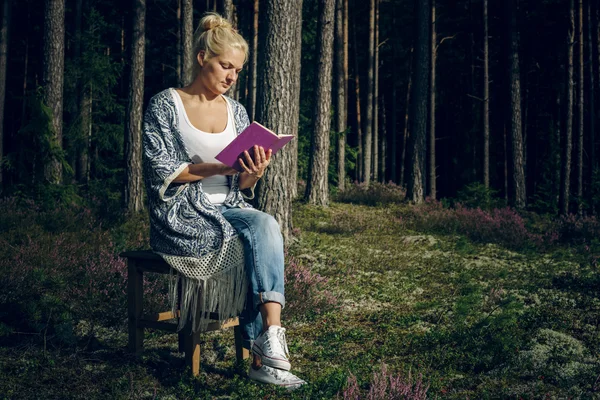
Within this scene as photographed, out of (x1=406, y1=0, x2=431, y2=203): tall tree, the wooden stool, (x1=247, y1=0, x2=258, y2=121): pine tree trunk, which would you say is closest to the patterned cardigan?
the wooden stool

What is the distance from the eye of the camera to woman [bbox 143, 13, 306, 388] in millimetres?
3918

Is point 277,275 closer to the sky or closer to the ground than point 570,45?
closer to the ground

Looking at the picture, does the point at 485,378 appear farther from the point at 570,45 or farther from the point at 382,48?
the point at 382,48

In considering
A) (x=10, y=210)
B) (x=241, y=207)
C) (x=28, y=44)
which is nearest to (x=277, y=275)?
(x=241, y=207)

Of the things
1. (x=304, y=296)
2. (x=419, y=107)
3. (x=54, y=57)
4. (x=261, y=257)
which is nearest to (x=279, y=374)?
(x=261, y=257)

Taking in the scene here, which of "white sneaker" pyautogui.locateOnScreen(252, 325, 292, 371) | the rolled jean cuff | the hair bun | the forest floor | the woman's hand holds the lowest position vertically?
the forest floor

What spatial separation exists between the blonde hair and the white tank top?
405 millimetres

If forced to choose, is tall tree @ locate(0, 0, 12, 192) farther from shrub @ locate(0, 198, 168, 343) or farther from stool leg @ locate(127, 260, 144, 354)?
stool leg @ locate(127, 260, 144, 354)

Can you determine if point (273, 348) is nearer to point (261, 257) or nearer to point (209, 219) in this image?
point (261, 257)

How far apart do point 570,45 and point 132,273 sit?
17.2m

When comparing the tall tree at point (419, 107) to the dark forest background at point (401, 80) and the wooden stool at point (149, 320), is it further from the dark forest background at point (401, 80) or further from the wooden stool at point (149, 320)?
the wooden stool at point (149, 320)

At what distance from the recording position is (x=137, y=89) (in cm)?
1483

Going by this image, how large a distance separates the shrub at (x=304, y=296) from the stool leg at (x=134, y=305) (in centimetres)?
202

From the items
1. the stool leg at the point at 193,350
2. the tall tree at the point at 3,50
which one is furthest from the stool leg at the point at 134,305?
the tall tree at the point at 3,50
